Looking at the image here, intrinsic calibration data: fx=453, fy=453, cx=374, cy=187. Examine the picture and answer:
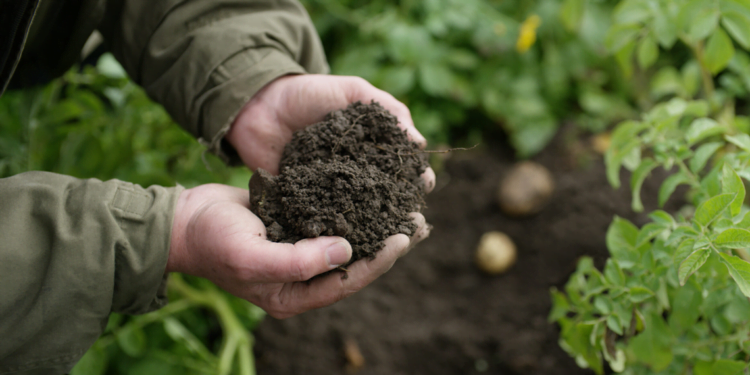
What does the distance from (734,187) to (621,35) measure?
33.0 inches

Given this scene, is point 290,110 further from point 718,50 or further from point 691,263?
point 718,50

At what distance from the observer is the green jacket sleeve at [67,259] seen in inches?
39.9

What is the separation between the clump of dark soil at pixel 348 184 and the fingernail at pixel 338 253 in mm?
69

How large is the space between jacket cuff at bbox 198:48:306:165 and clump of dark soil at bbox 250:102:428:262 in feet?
0.83

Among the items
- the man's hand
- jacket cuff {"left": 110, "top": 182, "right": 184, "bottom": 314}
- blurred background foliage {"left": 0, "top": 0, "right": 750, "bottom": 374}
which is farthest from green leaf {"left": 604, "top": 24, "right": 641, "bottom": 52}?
jacket cuff {"left": 110, "top": 182, "right": 184, "bottom": 314}

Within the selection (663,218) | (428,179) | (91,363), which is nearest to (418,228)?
(428,179)

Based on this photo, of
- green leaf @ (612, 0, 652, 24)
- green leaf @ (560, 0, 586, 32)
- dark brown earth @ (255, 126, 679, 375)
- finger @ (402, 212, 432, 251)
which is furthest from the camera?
green leaf @ (560, 0, 586, 32)

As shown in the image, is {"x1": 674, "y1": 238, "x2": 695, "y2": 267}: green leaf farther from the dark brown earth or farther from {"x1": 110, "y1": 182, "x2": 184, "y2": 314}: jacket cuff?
{"x1": 110, "y1": 182, "x2": 184, "y2": 314}: jacket cuff

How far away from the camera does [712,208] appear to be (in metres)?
1.02

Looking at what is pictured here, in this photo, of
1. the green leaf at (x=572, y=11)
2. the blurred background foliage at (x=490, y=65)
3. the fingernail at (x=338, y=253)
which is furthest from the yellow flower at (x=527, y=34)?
the fingernail at (x=338, y=253)

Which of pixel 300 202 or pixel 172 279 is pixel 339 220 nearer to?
pixel 300 202

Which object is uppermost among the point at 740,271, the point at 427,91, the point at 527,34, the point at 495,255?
the point at 740,271

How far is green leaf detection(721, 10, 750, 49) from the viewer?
1.37 metres

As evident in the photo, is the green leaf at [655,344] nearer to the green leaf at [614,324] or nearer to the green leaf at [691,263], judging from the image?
the green leaf at [614,324]
